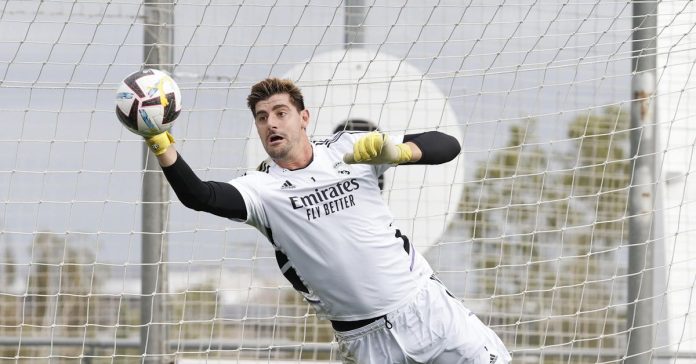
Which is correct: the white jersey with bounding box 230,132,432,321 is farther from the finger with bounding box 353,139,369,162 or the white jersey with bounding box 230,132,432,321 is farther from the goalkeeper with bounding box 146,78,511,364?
the finger with bounding box 353,139,369,162

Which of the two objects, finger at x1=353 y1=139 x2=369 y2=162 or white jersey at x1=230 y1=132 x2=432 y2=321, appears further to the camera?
white jersey at x1=230 y1=132 x2=432 y2=321

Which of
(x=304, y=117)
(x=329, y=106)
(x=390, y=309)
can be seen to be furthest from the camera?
(x=329, y=106)

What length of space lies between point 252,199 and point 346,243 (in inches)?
17.8

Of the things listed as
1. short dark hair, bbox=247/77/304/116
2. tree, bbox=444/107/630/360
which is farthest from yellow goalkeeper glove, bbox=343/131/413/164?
tree, bbox=444/107/630/360

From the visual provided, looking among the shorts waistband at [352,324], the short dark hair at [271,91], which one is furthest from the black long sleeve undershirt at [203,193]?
the shorts waistband at [352,324]

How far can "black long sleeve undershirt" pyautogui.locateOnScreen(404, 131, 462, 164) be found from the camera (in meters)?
5.25

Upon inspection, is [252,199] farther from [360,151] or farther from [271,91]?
[360,151]

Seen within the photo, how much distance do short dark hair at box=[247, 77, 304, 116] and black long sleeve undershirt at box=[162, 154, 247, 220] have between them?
43 centimetres

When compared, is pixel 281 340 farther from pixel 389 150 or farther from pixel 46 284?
pixel 389 150

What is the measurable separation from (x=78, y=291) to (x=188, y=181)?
24.6 ft

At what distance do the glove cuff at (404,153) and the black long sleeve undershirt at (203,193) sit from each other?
75 centimetres

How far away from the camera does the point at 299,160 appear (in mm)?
5562

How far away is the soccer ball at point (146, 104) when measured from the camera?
15.8 ft

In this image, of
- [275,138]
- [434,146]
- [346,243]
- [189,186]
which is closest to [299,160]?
[275,138]
